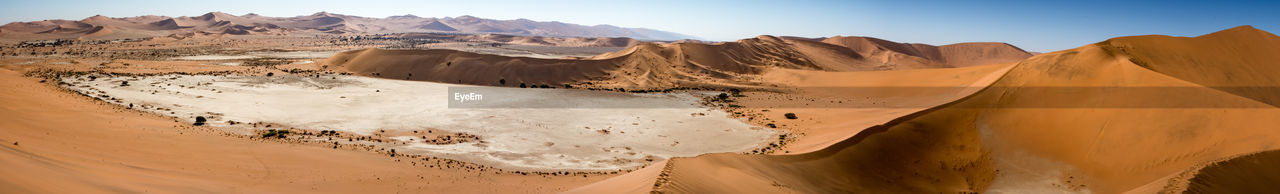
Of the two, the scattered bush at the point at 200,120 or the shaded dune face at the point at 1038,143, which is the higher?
the shaded dune face at the point at 1038,143

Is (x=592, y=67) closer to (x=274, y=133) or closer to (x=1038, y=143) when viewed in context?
(x=274, y=133)

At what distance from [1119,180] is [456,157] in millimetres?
19318

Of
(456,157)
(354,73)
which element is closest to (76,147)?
(456,157)

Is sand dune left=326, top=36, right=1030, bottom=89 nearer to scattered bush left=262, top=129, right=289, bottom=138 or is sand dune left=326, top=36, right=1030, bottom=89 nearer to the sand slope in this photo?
scattered bush left=262, top=129, right=289, bottom=138

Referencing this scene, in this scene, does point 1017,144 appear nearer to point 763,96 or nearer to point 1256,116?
point 1256,116

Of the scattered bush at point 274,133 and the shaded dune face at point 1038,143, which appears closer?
the shaded dune face at point 1038,143

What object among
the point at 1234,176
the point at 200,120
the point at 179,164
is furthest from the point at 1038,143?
the point at 200,120

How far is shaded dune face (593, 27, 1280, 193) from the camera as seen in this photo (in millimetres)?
13461

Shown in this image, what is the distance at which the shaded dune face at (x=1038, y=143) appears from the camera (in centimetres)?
1346

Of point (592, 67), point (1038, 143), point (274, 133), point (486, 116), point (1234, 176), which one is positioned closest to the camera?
point (1234, 176)

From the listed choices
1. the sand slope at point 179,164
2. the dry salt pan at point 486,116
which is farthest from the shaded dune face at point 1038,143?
the dry salt pan at point 486,116

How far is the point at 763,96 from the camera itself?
135ft

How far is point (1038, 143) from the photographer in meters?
16.6

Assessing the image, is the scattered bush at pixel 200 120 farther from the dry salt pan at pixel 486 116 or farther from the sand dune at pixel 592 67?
the sand dune at pixel 592 67
